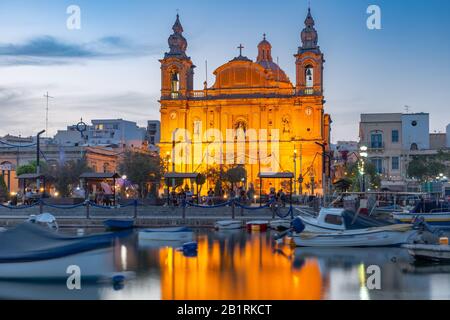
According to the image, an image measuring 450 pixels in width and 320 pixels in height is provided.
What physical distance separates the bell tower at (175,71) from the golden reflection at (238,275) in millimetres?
55159

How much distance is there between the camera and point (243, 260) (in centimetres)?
2744

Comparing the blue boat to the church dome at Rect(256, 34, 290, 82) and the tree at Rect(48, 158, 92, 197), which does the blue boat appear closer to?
the tree at Rect(48, 158, 92, 197)

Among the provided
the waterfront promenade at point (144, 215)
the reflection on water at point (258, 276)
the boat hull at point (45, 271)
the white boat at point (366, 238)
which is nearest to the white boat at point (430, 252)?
the reflection on water at point (258, 276)

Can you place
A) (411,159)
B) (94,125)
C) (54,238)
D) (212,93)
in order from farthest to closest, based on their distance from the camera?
1. (94,125)
2. (212,93)
3. (411,159)
4. (54,238)

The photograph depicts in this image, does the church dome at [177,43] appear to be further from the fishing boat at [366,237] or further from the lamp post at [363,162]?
the fishing boat at [366,237]

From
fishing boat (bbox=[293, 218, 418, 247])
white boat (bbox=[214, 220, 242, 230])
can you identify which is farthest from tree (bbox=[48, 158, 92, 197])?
fishing boat (bbox=[293, 218, 418, 247])

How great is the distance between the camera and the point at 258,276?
75.7ft

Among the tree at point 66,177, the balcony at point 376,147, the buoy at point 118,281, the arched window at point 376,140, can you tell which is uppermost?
the arched window at point 376,140

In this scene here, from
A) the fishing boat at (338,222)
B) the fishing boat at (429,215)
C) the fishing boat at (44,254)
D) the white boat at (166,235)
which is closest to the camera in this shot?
the fishing boat at (44,254)

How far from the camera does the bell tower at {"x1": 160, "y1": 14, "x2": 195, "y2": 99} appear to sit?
282 feet

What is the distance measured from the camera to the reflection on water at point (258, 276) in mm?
19516
